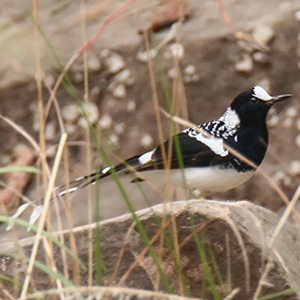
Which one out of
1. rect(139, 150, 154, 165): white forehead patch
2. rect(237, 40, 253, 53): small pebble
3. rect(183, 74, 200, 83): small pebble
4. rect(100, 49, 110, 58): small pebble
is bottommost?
rect(183, 74, 200, 83): small pebble

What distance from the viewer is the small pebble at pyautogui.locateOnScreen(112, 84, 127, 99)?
164 inches

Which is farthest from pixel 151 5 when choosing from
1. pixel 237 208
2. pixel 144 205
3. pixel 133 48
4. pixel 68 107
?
pixel 237 208

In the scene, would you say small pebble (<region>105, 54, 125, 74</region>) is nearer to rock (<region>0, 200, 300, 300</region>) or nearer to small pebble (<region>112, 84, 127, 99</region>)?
small pebble (<region>112, 84, 127, 99</region>)

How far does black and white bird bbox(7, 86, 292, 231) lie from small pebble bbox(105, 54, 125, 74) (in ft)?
2.65

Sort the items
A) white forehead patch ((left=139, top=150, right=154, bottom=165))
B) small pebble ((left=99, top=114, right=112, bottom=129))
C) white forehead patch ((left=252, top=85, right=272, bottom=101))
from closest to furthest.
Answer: white forehead patch ((left=139, top=150, right=154, bottom=165)) < white forehead patch ((left=252, top=85, right=272, bottom=101)) < small pebble ((left=99, top=114, right=112, bottom=129))

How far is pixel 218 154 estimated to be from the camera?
3295 millimetres

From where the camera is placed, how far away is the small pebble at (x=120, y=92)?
4.16 metres

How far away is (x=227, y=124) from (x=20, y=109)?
1181 mm

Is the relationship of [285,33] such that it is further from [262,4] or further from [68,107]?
[68,107]

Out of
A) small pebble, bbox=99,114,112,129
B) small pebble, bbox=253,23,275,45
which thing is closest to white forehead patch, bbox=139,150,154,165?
small pebble, bbox=99,114,112,129

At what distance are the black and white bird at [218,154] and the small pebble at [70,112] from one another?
836mm

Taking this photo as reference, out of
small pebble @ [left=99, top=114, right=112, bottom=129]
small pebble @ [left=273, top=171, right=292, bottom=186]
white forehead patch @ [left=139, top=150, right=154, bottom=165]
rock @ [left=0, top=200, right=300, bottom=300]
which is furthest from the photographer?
small pebble @ [left=99, top=114, right=112, bottom=129]

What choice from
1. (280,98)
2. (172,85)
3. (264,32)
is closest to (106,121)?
(172,85)

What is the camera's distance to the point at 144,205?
392 cm
